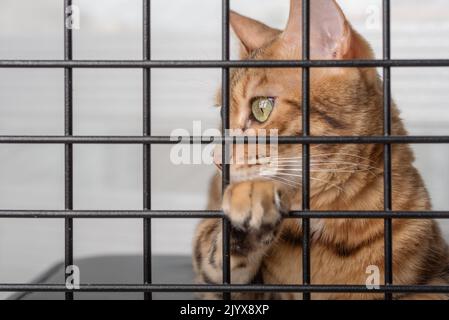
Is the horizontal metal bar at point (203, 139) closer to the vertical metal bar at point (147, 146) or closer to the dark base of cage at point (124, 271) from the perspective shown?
the vertical metal bar at point (147, 146)

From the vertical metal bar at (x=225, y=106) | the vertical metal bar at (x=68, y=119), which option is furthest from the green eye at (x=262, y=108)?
the vertical metal bar at (x=68, y=119)

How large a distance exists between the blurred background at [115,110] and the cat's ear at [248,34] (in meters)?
0.69

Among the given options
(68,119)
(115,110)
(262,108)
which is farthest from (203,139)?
(115,110)

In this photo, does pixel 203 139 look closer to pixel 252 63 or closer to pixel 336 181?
pixel 252 63

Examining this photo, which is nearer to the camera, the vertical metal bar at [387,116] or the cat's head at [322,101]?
the vertical metal bar at [387,116]

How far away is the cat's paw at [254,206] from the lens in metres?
0.92

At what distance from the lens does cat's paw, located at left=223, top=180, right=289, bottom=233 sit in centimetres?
92

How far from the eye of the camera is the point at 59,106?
7.83 ft

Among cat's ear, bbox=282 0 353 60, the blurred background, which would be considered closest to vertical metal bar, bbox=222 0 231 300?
cat's ear, bbox=282 0 353 60

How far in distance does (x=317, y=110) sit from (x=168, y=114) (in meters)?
1.19

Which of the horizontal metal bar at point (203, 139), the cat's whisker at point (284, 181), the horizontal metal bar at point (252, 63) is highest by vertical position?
the horizontal metal bar at point (252, 63)

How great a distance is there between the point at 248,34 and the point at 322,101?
34 centimetres

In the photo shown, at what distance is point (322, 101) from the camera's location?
48.8 inches
